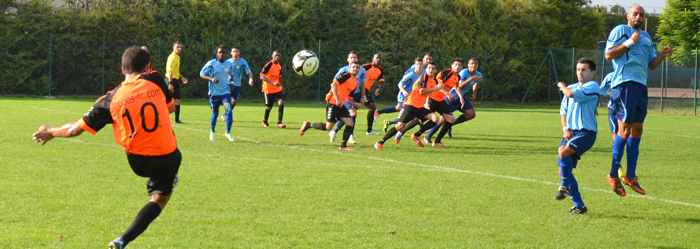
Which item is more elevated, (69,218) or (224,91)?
(224,91)

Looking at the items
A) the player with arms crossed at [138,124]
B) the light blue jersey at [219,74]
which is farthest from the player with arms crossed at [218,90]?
the player with arms crossed at [138,124]

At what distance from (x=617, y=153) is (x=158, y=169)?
4.92 meters

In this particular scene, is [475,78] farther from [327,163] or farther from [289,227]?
[289,227]

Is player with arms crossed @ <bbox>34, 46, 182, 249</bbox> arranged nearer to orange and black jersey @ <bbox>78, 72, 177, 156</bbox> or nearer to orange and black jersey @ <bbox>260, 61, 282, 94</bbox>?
orange and black jersey @ <bbox>78, 72, 177, 156</bbox>

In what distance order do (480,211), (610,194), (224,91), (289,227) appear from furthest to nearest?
(224,91) < (610,194) < (480,211) < (289,227)

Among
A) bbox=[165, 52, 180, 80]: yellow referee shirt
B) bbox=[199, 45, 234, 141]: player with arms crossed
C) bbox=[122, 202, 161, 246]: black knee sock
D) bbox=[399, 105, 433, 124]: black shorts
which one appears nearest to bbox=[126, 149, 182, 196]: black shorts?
bbox=[122, 202, 161, 246]: black knee sock

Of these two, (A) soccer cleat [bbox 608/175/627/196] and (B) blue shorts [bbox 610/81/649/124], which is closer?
(A) soccer cleat [bbox 608/175/627/196]

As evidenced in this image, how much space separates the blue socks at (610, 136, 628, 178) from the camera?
714 cm

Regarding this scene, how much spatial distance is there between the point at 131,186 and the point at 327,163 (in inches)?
123

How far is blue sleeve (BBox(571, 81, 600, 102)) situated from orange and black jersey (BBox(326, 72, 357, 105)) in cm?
592

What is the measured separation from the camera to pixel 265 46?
28.5 m

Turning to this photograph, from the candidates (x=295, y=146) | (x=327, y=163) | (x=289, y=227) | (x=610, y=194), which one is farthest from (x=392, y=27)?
(x=289, y=227)

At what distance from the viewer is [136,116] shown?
4.53m

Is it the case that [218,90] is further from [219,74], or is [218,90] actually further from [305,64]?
[305,64]
